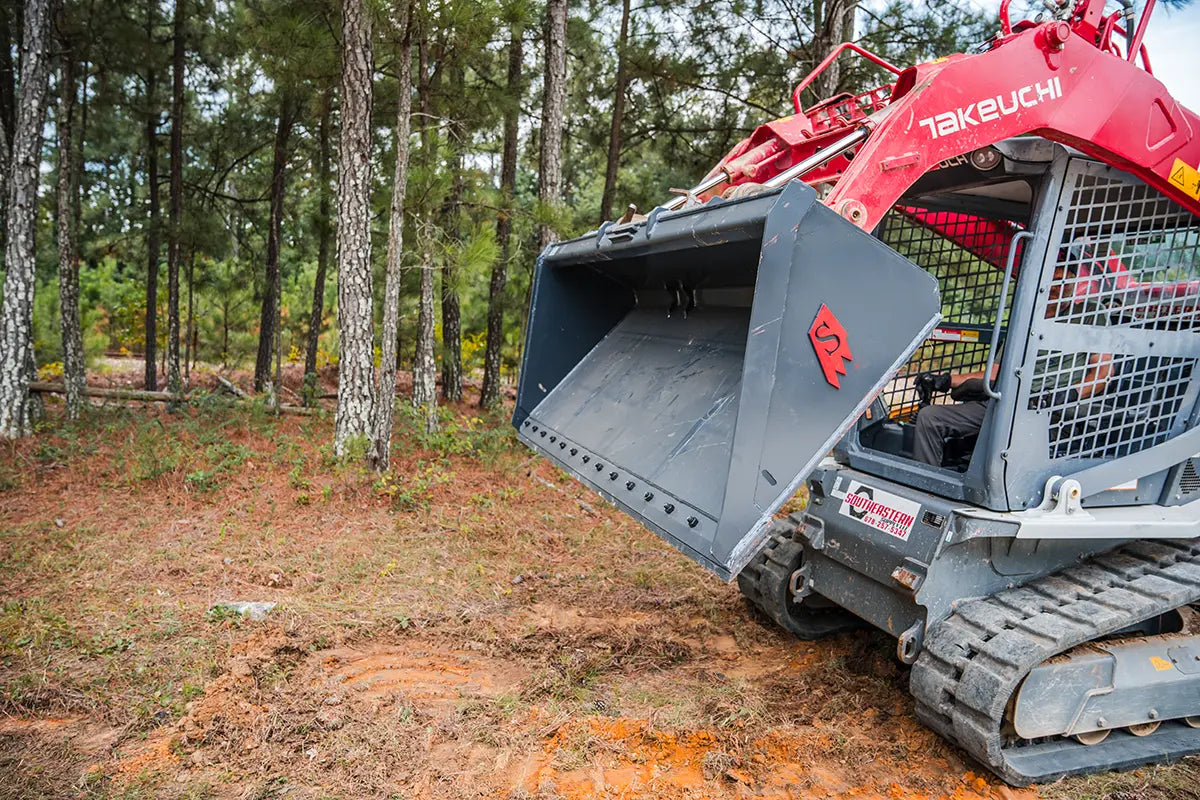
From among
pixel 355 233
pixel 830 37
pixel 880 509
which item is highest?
pixel 830 37

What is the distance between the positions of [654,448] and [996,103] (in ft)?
6.09

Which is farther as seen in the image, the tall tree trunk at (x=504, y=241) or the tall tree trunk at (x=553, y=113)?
the tall tree trunk at (x=504, y=241)

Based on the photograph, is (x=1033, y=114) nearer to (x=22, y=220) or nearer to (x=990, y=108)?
(x=990, y=108)

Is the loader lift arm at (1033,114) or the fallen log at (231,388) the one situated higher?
the loader lift arm at (1033,114)

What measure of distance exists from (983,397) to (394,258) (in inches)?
201

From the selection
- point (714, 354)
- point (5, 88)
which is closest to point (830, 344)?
point (714, 354)

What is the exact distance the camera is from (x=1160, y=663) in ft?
10.6

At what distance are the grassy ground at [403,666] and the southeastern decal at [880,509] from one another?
2.83ft

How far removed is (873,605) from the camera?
136 inches

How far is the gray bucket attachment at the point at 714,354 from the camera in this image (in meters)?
2.48

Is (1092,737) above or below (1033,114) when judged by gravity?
below

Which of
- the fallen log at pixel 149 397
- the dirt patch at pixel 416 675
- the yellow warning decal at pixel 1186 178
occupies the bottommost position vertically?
the fallen log at pixel 149 397

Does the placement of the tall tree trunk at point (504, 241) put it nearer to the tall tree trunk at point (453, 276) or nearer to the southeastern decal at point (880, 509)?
the tall tree trunk at point (453, 276)

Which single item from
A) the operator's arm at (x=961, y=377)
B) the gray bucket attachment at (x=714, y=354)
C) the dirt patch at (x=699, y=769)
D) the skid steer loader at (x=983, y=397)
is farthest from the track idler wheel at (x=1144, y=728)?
the gray bucket attachment at (x=714, y=354)
